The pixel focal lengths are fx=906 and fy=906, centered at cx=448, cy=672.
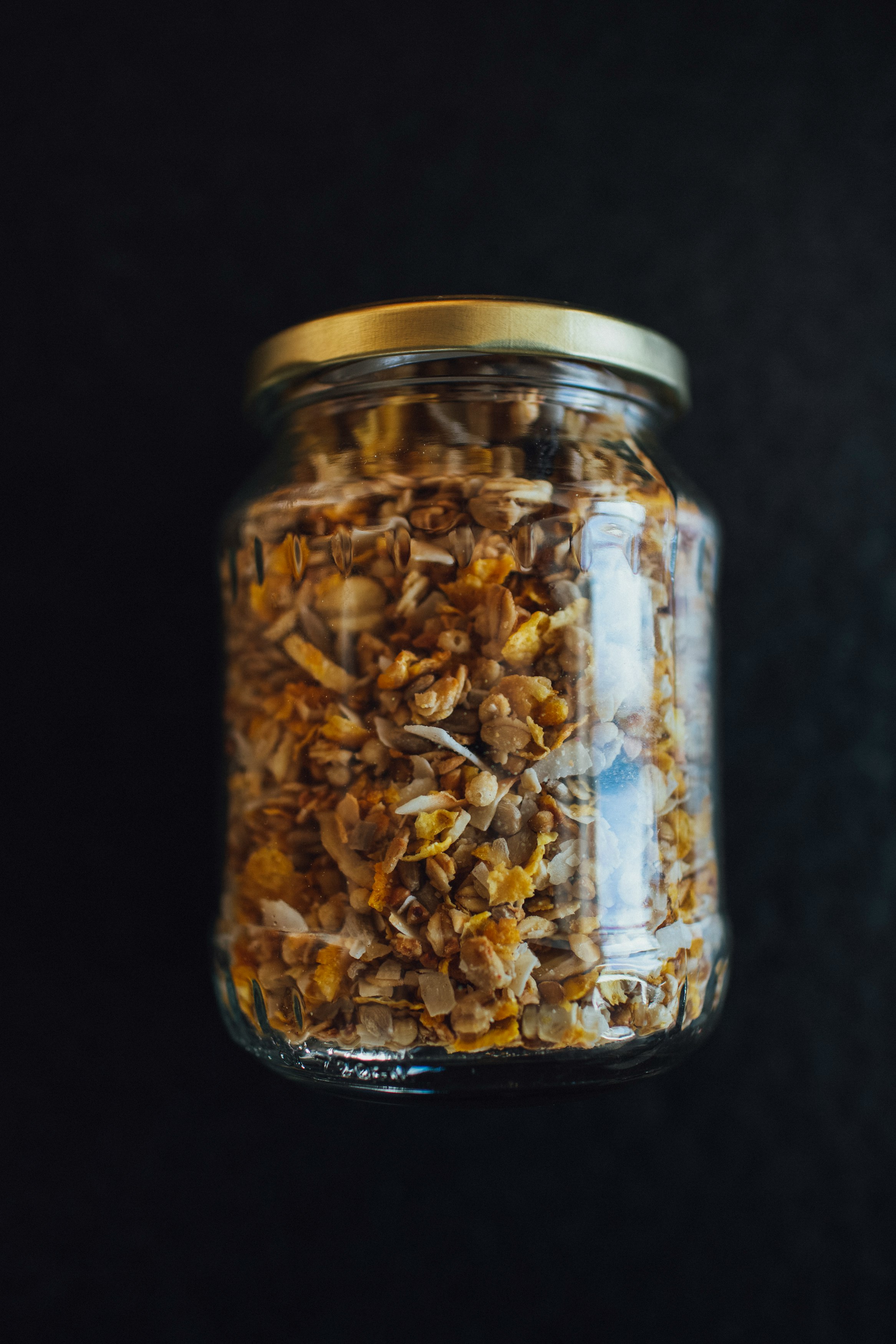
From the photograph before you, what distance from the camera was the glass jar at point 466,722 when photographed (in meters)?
0.53

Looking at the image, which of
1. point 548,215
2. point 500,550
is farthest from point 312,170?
point 500,550

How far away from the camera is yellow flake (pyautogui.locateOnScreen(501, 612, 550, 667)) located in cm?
53

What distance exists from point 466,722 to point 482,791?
0.04 m

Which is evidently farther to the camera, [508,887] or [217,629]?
[217,629]

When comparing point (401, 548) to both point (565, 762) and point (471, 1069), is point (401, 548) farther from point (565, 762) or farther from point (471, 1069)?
point (471, 1069)

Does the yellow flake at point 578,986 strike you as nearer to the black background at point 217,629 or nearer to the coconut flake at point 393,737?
the coconut flake at point 393,737

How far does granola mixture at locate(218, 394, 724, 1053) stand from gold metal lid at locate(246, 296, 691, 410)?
0.14ft

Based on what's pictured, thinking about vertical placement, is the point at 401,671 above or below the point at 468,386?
below

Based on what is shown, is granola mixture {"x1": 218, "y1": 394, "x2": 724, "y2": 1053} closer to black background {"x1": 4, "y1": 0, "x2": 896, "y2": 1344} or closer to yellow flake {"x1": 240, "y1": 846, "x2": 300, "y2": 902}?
yellow flake {"x1": 240, "y1": 846, "x2": 300, "y2": 902}

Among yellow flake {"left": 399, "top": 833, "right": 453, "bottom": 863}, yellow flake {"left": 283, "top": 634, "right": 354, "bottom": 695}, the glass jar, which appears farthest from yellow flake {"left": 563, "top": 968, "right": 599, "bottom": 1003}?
yellow flake {"left": 283, "top": 634, "right": 354, "bottom": 695}

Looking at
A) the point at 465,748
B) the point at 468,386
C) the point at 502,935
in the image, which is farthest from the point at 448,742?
the point at 468,386

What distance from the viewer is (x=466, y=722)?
0.53m

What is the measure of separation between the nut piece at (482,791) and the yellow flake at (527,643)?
7 centimetres

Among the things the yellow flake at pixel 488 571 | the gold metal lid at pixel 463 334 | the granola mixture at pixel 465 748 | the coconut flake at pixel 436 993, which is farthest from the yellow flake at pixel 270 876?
the gold metal lid at pixel 463 334
